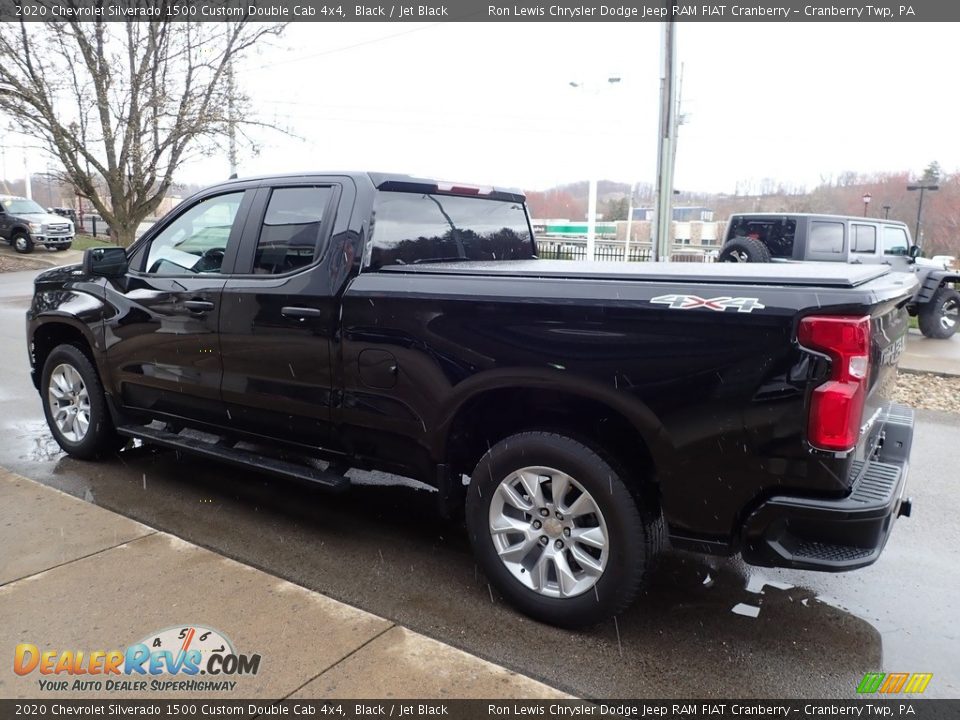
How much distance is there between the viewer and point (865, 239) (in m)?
12.4

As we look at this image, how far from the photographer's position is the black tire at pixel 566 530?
2869mm

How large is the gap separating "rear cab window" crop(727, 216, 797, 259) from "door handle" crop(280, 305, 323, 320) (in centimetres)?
1065

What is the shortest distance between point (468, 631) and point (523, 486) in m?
0.66

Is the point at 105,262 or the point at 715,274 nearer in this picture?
the point at 715,274

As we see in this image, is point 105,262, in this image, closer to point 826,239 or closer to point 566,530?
point 566,530

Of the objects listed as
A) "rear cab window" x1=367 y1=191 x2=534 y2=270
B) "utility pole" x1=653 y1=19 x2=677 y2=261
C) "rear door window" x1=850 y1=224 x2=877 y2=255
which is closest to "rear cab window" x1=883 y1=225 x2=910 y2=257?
"rear door window" x1=850 y1=224 x2=877 y2=255

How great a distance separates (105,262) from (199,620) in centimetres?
260

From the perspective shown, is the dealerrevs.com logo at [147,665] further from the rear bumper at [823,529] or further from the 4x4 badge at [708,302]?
the 4x4 badge at [708,302]

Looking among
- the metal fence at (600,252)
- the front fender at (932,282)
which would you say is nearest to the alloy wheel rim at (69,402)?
the front fender at (932,282)

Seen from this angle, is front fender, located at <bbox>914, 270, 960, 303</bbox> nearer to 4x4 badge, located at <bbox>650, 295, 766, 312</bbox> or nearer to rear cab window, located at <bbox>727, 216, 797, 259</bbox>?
rear cab window, located at <bbox>727, 216, 797, 259</bbox>

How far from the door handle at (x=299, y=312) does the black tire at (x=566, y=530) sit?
1178 millimetres

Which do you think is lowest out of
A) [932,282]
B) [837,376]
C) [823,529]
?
[823,529]

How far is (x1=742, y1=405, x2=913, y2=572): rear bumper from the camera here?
101 inches

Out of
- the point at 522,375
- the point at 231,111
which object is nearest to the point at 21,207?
the point at 231,111
